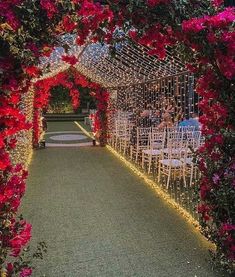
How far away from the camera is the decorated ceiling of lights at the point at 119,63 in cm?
718

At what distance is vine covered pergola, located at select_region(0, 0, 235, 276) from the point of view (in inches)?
111

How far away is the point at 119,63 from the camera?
9570mm

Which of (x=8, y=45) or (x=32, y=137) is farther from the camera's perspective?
(x=32, y=137)

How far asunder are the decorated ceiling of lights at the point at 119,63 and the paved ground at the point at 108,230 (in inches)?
75.6

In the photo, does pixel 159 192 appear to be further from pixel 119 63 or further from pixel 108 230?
pixel 119 63

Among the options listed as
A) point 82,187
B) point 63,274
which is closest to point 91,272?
point 63,274

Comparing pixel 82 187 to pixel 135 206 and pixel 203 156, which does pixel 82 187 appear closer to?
pixel 135 206

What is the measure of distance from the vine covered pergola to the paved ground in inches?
17.9

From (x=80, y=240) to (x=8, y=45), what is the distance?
245cm

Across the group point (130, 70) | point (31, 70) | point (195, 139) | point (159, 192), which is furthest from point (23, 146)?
point (31, 70)

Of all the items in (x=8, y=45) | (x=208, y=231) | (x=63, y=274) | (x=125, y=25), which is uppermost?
A: (x=125, y=25)

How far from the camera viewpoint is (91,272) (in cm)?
379

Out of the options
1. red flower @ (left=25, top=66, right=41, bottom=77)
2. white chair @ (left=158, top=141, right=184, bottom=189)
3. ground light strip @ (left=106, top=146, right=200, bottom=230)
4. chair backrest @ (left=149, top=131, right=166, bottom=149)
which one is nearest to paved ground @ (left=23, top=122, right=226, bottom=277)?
ground light strip @ (left=106, top=146, right=200, bottom=230)

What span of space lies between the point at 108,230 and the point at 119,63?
5.24 metres
